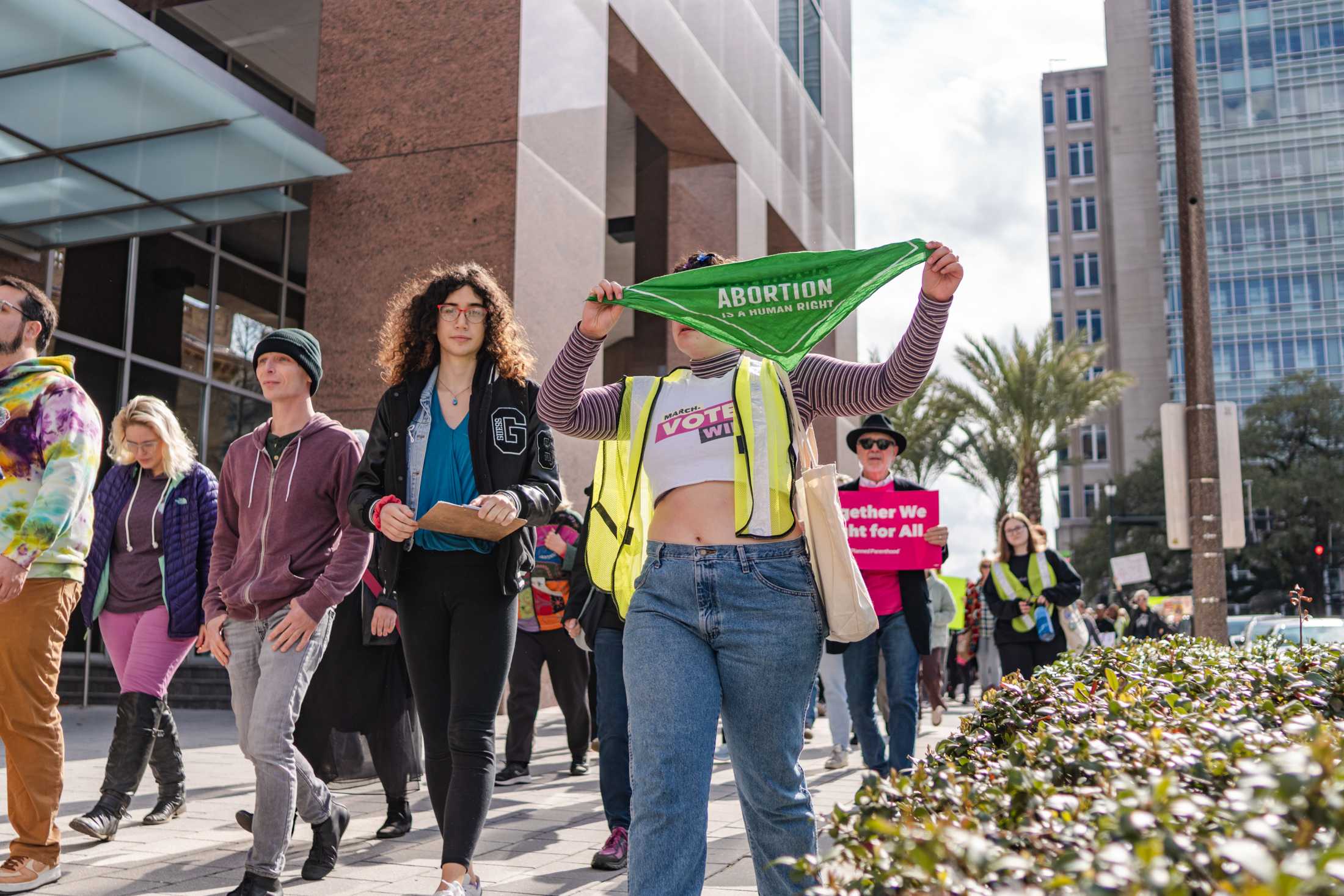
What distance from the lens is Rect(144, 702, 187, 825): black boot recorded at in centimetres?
612

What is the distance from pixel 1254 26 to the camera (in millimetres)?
79562

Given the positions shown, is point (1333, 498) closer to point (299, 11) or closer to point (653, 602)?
point (299, 11)

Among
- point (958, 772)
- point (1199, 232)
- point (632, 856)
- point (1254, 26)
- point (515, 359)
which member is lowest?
point (632, 856)

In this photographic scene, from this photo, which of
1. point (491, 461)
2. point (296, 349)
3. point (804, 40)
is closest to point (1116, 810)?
point (491, 461)

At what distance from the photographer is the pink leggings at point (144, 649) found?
5996mm

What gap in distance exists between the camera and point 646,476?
11.4 feet

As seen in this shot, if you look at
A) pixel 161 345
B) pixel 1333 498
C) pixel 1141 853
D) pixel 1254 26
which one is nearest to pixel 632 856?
pixel 1141 853

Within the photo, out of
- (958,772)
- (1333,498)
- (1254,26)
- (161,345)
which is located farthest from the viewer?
(1254,26)

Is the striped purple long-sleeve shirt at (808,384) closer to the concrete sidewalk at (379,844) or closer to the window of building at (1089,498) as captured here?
the concrete sidewalk at (379,844)

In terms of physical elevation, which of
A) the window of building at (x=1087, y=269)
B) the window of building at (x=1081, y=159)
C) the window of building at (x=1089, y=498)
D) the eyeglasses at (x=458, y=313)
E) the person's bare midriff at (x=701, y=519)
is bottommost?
the person's bare midriff at (x=701, y=519)

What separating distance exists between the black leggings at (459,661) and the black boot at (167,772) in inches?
105

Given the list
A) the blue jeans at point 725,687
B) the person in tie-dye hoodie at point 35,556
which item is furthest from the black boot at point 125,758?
the blue jeans at point 725,687

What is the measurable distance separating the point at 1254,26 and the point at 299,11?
264ft

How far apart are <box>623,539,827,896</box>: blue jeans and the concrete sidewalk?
1.56m
